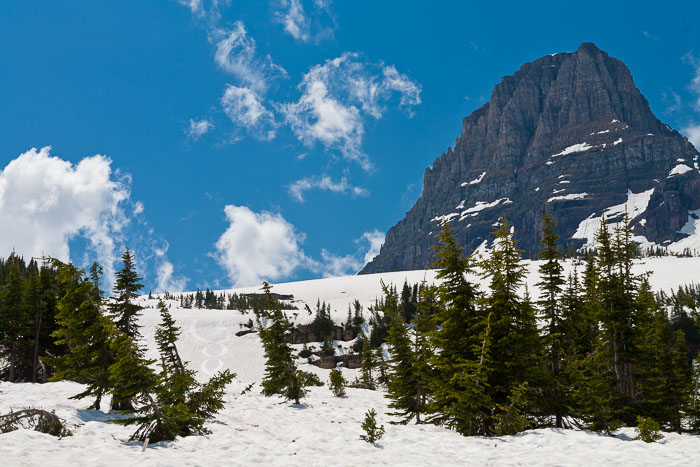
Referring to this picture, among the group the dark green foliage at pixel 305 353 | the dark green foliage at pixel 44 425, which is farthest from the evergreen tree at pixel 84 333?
the dark green foliage at pixel 305 353

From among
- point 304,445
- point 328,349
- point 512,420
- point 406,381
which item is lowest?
point 328,349

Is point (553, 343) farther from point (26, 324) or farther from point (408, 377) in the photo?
point (26, 324)

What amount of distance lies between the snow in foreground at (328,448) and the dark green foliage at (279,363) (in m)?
8.79

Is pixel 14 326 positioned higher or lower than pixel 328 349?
higher

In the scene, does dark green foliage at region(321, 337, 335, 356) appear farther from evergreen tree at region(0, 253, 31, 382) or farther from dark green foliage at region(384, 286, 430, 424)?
dark green foliage at region(384, 286, 430, 424)

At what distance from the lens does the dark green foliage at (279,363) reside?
27.0 meters

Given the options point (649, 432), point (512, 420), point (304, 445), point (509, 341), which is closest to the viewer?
Answer: point (649, 432)

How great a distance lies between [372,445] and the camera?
1361 centimetres

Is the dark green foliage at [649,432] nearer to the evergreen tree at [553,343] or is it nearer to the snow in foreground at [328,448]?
the snow in foreground at [328,448]

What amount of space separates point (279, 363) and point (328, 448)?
15.1 meters

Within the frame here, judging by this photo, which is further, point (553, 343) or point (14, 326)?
point (14, 326)

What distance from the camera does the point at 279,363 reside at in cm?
2797

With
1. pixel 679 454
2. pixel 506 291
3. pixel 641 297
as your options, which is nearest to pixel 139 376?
pixel 506 291

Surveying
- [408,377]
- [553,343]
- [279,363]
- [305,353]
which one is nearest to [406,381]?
[408,377]
